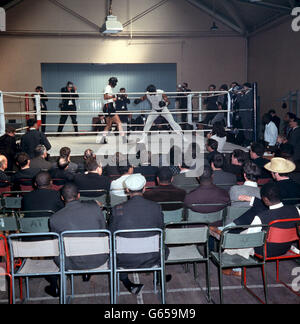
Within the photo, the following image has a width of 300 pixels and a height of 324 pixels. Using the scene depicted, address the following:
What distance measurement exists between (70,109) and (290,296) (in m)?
Result: 8.23

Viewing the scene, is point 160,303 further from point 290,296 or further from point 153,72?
point 153,72

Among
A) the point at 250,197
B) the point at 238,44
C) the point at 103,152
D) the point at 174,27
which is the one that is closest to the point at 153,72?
the point at 174,27

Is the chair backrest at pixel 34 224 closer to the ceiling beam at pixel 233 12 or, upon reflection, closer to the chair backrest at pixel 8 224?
the chair backrest at pixel 8 224

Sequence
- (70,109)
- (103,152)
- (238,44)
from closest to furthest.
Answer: (103,152) < (70,109) < (238,44)

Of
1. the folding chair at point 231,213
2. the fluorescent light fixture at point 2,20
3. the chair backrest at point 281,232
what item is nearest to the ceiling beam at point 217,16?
the fluorescent light fixture at point 2,20

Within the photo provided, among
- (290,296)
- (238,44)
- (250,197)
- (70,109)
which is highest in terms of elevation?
(238,44)

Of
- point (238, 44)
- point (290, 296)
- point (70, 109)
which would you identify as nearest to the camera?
point (290, 296)

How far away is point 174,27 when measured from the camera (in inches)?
488

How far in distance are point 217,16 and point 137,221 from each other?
1112 centimetres

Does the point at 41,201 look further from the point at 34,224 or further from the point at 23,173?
the point at 23,173

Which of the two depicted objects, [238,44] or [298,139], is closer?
[298,139]

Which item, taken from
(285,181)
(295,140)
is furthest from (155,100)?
(285,181)

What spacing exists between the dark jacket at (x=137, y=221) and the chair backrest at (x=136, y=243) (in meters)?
0.05

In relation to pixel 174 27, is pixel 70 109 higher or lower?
lower
